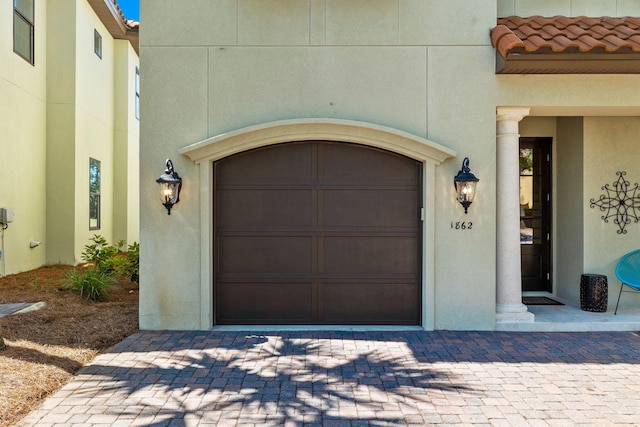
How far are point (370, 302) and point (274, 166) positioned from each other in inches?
92.4

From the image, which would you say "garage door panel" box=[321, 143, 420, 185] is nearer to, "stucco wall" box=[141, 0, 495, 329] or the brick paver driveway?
"stucco wall" box=[141, 0, 495, 329]

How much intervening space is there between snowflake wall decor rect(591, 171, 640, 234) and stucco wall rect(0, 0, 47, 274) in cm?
1104

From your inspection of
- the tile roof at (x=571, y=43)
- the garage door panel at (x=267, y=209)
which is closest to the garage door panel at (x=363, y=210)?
the garage door panel at (x=267, y=209)

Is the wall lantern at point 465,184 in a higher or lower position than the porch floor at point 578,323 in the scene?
higher

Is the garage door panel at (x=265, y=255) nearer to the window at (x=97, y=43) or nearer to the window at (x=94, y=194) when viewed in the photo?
the window at (x=94, y=194)

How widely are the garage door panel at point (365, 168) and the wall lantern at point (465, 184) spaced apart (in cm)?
61

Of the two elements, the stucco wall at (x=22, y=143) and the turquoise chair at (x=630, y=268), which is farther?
the stucco wall at (x=22, y=143)

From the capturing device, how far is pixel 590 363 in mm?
5262

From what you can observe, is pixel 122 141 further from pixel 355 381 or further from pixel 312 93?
pixel 355 381

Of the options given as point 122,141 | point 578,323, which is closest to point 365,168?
point 578,323

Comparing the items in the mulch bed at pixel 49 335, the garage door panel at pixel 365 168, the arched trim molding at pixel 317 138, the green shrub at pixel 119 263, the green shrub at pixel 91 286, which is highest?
the arched trim molding at pixel 317 138

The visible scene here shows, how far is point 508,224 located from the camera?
262 inches

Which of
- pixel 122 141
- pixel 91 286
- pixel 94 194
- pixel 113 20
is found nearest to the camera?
pixel 91 286

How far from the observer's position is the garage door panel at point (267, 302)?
22.1 feet
